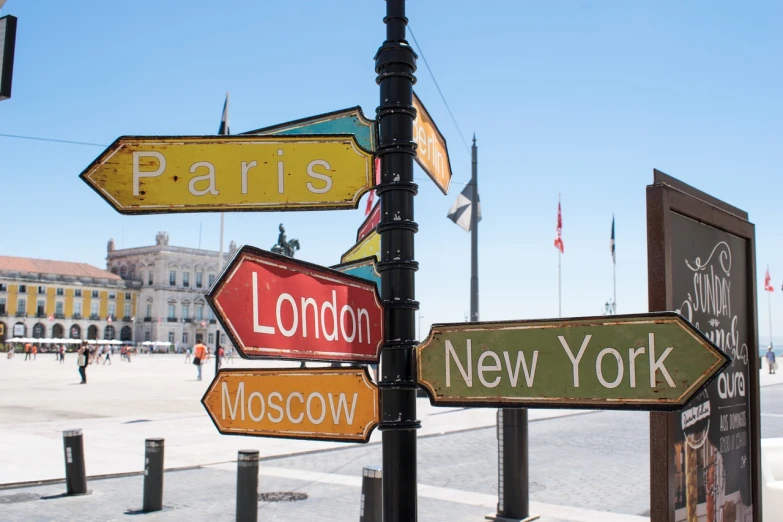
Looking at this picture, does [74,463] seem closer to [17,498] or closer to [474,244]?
[17,498]

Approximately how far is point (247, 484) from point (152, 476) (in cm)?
193

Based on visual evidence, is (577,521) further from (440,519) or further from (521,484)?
(440,519)

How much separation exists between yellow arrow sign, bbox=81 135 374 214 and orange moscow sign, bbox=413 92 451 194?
39 cm

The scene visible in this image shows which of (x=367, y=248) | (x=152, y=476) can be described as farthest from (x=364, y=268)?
(x=152, y=476)

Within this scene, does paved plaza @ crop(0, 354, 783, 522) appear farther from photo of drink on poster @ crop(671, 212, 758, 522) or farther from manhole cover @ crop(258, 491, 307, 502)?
photo of drink on poster @ crop(671, 212, 758, 522)

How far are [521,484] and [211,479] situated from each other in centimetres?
418

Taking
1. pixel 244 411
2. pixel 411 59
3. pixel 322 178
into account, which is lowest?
pixel 244 411

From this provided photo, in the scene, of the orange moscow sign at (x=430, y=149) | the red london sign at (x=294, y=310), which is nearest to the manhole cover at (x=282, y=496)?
the orange moscow sign at (x=430, y=149)

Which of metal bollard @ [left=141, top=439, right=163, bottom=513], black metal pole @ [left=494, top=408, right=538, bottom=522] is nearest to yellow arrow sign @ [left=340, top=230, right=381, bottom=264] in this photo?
black metal pole @ [left=494, top=408, right=538, bottom=522]

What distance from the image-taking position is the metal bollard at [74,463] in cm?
797

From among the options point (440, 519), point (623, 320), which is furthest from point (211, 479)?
point (623, 320)

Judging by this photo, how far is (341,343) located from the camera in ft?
7.53

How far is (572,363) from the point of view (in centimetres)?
210

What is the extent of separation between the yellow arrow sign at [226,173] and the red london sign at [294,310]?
1.12 feet
